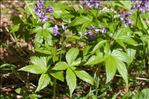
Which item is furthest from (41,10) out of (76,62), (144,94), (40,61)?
(144,94)

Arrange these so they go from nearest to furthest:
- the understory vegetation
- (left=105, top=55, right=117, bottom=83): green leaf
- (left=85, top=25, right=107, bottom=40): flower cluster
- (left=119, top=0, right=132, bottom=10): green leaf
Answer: (left=105, top=55, right=117, bottom=83): green leaf
the understory vegetation
(left=85, top=25, right=107, bottom=40): flower cluster
(left=119, top=0, right=132, bottom=10): green leaf

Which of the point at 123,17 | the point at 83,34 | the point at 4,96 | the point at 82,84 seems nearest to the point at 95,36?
the point at 83,34

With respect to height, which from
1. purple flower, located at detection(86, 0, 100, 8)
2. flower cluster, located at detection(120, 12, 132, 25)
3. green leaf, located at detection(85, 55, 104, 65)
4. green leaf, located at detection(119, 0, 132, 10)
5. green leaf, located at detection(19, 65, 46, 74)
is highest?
purple flower, located at detection(86, 0, 100, 8)

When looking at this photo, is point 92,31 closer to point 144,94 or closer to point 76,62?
point 76,62

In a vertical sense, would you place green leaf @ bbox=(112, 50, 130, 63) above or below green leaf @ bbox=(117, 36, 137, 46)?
Result: below

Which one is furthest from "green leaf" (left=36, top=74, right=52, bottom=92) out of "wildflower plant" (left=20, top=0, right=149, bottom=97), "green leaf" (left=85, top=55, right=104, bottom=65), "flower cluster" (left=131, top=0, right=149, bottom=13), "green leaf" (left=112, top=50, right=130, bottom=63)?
"flower cluster" (left=131, top=0, right=149, bottom=13)

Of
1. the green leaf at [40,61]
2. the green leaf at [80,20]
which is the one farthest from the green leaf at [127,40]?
the green leaf at [40,61]

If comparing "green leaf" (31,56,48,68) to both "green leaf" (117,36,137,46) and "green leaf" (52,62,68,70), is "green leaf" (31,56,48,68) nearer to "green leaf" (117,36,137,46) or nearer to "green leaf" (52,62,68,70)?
"green leaf" (52,62,68,70)

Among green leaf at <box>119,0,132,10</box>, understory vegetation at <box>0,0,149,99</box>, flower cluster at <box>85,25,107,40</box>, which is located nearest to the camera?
understory vegetation at <box>0,0,149,99</box>
